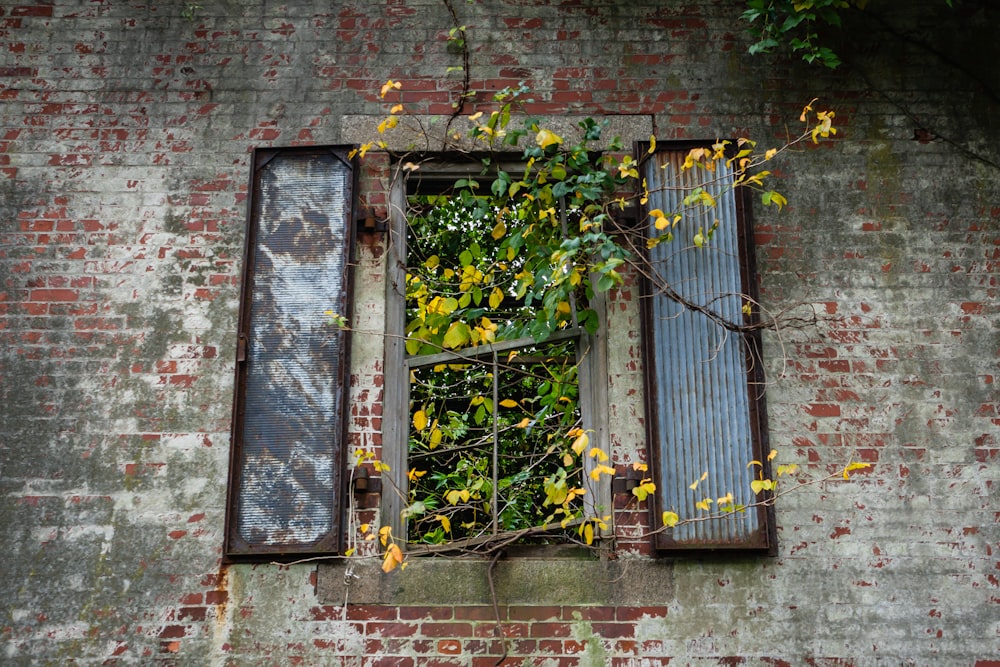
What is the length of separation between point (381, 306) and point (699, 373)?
5.09 feet

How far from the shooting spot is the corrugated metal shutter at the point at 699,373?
466 centimetres

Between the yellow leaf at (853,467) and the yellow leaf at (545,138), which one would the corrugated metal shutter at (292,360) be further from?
the yellow leaf at (853,467)

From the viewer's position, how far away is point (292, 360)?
4840 mm

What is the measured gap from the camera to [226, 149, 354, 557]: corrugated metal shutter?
462 cm

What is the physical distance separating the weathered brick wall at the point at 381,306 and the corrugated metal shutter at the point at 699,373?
0.15 meters

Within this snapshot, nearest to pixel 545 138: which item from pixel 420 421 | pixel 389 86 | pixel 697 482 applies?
pixel 389 86

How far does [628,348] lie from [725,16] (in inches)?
75.4

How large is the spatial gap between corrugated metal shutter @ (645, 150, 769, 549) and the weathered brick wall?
15 centimetres

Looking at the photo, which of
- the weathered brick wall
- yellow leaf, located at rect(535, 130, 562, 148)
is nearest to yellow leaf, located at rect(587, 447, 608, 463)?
the weathered brick wall

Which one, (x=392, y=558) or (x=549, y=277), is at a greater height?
(x=549, y=277)

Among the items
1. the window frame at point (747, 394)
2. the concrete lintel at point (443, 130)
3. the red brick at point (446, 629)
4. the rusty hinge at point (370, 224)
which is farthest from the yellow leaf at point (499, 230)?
the red brick at point (446, 629)

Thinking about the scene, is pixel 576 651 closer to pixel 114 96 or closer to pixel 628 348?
pixel 628 348

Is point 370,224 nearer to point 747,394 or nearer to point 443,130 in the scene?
point 443,130

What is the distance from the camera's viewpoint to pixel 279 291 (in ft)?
16.2
